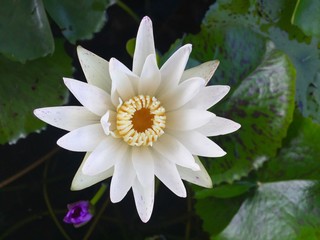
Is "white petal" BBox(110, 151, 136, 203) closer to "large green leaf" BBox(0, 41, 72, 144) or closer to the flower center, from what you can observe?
the flower center

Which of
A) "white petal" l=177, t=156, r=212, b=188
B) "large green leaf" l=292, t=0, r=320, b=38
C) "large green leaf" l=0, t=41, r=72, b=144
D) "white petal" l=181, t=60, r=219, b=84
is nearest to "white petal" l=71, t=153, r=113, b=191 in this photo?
"white petal" l=177, t=156, r=212, b=188

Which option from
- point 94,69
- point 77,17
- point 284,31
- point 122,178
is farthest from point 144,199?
point 284,31

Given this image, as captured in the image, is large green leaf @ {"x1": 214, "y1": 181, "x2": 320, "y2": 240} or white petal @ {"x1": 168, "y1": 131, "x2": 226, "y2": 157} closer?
white petal @ {"x1": 168, "y1": 131, "x2": 226, "y2": 157}

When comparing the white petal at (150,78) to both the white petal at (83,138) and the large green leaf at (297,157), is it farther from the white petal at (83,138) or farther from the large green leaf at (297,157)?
the large green leaf at (297,157)

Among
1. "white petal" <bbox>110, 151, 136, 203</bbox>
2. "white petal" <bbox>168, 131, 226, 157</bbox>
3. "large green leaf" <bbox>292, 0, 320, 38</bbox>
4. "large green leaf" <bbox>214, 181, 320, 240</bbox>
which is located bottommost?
"large green leaf" <bbox>214, 181, 320, 240</bbox>

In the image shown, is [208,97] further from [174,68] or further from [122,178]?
[122,178]

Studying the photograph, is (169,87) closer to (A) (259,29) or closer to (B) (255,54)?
(B) (255,54)
